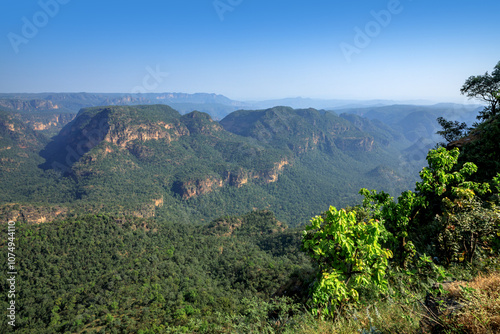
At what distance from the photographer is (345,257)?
604 cm

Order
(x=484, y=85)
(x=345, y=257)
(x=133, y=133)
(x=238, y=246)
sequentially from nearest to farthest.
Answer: (x=345, y=257), (x=484, y=85), (x=238, y=246), (x=133, y=133)

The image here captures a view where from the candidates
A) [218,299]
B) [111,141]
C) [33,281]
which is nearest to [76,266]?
[33,281]

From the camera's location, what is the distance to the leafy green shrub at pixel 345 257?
17.9 ft

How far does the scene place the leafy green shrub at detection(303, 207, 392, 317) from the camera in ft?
17.9

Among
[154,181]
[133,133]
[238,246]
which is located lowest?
[154,181]

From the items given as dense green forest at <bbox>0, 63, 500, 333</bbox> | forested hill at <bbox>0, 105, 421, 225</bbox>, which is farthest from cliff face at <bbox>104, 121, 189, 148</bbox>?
dense green forest at <bbox>0, 63, 500, 333</bbox>

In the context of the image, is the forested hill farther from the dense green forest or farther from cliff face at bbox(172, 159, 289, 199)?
the dense green forest

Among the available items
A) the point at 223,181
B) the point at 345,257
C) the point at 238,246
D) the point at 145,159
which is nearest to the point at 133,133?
the point at 145,159

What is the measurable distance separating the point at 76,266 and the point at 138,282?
728 inches

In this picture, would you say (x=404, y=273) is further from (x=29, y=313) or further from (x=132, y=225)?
(x=132, y=225)

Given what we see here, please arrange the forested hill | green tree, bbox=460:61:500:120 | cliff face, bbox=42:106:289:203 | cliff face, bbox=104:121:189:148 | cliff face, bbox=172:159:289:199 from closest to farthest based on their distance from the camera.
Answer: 1. green tree, bbox=460:61:500:120
2. the forested hill
3. cliff face, bbox=42:106:289:203
4. cliff face, bbox=172:159:289:199
5. cliff face, bbox=104:121:189:148

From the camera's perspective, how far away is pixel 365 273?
5.79m

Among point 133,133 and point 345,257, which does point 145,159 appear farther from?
point 345,257

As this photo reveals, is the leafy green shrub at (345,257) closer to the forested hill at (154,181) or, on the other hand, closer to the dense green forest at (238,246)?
the dense green forest at (238,246)
